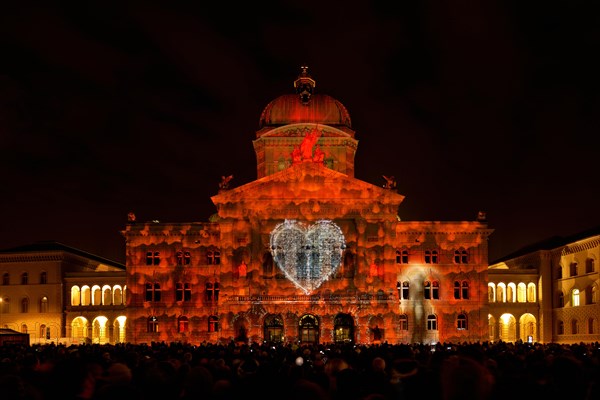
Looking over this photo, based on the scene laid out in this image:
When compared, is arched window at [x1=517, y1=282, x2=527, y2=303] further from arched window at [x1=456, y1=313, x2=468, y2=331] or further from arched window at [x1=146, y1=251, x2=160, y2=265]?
arched window at [x1=146, y1=251, x2=160, y2=265]

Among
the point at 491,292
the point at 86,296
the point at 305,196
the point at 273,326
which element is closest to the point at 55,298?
the point at 86,296

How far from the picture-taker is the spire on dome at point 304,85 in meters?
78.3

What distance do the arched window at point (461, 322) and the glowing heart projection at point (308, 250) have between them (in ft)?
40.9

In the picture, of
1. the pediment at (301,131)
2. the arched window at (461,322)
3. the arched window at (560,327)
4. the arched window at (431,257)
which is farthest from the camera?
the pediment at (301,131)

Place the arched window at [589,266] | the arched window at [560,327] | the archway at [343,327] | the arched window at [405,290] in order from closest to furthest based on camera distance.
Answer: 1. the archway at [343,327]
2. the arched window at [589,266]
3. the arched window at [405,290]
4. the arched window at [560,327]

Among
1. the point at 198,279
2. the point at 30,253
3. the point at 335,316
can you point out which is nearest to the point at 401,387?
the point at 335,316

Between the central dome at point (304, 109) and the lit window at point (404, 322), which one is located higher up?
the central dome at point (304, 109)

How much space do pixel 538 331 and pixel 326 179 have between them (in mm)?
25517

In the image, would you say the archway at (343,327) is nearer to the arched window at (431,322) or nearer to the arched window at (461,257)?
the arched window at (431,322)

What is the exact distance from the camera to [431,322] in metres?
71.2

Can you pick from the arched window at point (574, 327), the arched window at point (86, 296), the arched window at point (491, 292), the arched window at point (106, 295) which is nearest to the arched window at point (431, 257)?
the arched window at point (491, 292)

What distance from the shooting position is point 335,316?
216ft

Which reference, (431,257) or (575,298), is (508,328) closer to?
(575,298)

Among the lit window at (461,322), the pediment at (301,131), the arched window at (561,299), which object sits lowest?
the lit window at (461,322)
